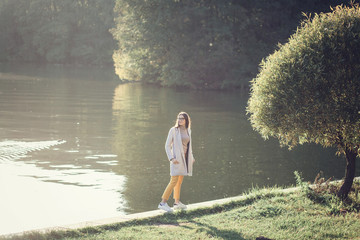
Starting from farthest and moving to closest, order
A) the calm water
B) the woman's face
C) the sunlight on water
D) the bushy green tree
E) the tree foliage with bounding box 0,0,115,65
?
1. the tree foliage with bounding box 0,0,115,65
2. the calm water
3. the sunlight on water
4. the woman's face
5. the bushy green tree

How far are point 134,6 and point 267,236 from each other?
4091cm

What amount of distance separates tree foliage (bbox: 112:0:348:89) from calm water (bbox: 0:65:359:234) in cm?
1562

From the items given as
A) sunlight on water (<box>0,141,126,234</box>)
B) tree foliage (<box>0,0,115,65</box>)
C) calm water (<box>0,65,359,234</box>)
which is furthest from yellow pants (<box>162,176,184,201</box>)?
tree foliage (<box>0,0,115,65</box>)

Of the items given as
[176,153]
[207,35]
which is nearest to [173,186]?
[176,153]

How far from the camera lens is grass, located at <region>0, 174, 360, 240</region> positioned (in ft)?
26.2

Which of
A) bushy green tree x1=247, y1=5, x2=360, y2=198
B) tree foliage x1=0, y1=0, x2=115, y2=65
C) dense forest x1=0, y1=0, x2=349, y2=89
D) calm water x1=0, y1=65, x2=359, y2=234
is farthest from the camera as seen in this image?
tree foliage x1=0, y1=0, x2=115, y2=65

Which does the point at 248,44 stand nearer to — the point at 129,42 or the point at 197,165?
the point at 129,42

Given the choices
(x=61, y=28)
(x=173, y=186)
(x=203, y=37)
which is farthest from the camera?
(x=61, y=28)

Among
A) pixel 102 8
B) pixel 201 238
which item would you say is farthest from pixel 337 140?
pixel 102 8

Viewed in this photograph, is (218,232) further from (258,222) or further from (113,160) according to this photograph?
(113,160)

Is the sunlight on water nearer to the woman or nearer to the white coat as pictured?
the woman

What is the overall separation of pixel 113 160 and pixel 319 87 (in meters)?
8.32

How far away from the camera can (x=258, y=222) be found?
879cm

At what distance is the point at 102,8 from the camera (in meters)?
81.3
